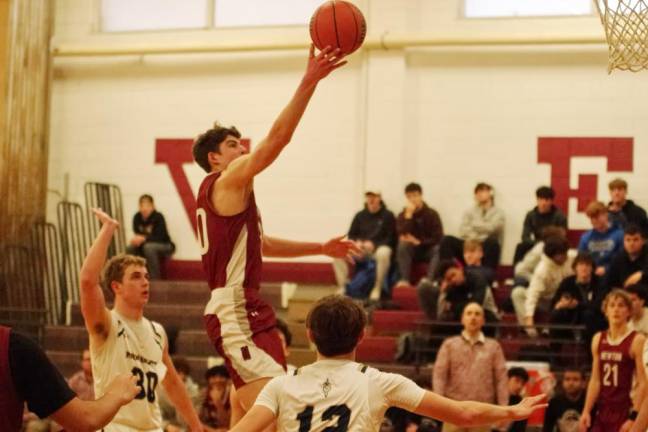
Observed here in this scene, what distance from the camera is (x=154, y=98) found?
580 inches

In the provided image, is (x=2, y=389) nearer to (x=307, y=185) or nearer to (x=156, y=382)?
(x=156, y=382)

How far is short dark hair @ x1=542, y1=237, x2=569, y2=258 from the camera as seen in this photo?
1169 cm

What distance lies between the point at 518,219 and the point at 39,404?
33.4 feet

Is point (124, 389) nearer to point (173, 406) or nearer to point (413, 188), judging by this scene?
point (173, 406)

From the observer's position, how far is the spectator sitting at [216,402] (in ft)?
33.5

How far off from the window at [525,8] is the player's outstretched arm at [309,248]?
8.02 metres

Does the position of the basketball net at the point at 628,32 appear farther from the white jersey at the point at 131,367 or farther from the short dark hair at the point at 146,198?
the short dark hair at the point at 146,198

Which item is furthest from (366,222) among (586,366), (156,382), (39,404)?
(39,404)

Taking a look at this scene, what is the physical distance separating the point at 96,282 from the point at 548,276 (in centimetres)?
700

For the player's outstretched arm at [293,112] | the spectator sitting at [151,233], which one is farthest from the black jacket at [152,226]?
the player's outstretched arm at [293,112]

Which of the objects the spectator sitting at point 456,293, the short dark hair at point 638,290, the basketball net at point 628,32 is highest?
the basketball net at point 628,32

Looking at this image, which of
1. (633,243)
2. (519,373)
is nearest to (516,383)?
(519,373)

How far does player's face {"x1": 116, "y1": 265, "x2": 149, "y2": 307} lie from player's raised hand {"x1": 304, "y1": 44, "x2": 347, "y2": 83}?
65.1 inches

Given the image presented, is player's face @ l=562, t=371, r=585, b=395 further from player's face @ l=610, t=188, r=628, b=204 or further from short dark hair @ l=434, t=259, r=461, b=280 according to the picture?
player's face @ l=610, t=188, r=628, b=204
